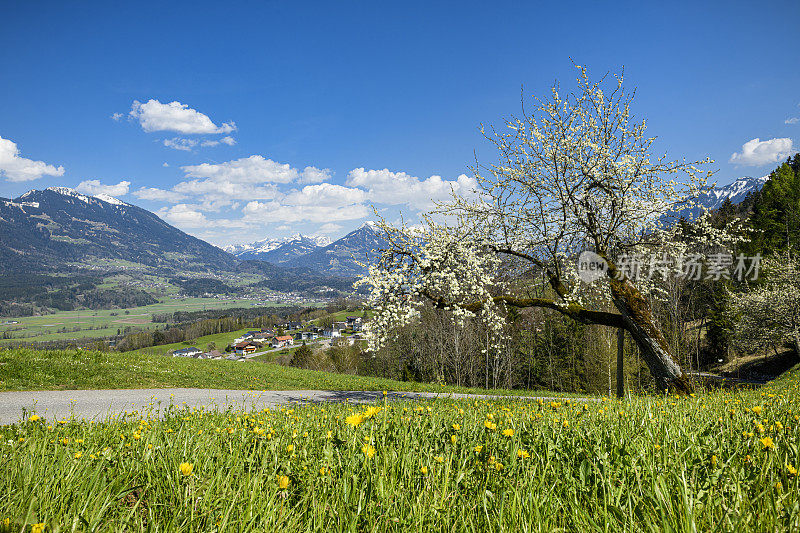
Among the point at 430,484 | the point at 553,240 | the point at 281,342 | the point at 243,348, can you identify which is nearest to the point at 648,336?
the point at 553,240

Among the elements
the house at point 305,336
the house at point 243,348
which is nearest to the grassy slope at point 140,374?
the house at point 243,348

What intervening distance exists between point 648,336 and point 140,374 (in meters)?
21.1

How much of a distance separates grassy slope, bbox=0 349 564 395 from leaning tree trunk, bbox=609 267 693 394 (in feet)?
37.2

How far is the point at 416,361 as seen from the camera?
157 feet

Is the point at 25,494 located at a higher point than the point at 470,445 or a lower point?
higher

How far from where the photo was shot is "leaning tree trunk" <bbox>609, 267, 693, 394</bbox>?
11016 mm

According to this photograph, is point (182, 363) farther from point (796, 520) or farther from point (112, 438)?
point (796, 520)

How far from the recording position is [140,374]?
17.2m

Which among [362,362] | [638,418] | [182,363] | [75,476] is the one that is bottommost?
[362,362]

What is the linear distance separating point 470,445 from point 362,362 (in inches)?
2220

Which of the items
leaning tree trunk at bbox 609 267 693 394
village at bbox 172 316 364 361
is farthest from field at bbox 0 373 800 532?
village at bbox 172 316 364 361

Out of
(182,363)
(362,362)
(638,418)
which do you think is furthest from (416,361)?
(638,418)

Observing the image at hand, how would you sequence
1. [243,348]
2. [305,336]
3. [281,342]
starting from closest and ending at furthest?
[243,348], [281,342], [305,336]

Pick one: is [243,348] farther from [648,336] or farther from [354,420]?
[354,420]
